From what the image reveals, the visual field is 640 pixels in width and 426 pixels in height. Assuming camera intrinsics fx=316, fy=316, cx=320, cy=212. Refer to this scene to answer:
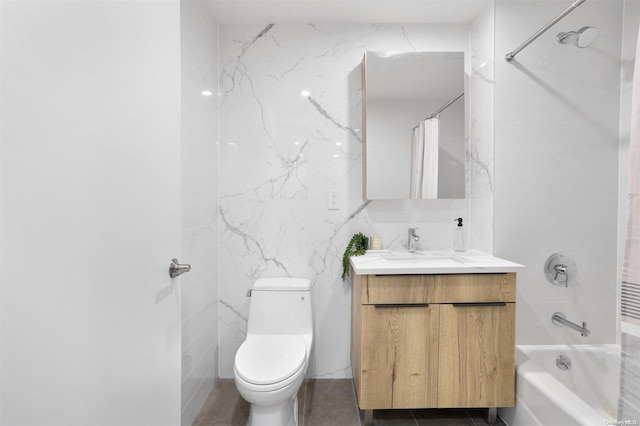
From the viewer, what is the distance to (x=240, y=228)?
211 centimetres

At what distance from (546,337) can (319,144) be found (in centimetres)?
177

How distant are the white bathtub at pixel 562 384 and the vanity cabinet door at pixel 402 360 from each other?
1.40 feet

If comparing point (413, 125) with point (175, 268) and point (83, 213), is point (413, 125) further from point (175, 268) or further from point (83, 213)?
point (83, 213)

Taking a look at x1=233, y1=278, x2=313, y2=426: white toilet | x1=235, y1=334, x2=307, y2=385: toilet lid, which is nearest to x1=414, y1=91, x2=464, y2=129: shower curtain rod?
x1=233, y1=278, x2=313, y2=426: white toilet

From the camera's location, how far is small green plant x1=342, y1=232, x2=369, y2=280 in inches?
78.9

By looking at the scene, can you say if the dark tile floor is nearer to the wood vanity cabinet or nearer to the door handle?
the wood vanity cabinet

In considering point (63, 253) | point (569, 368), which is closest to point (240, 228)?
point (63, 253)

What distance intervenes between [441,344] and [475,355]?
0.59ft

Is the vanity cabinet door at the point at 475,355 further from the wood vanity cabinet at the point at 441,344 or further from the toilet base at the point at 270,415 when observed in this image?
the toilet base at the point at 270,415

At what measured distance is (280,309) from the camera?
6.24 ft

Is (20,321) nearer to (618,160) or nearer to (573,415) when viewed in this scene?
(573,415)

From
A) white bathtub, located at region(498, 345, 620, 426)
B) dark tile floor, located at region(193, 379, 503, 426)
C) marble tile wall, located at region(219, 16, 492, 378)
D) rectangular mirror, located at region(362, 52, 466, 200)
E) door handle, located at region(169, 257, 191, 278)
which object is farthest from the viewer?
marble tile wall, located at region(219, 16, 492, 378)

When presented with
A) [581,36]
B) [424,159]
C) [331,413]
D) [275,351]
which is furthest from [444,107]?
[331,413]

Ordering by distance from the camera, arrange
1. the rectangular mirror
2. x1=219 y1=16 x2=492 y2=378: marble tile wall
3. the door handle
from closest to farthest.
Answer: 1. the door handle
2. the rectangular mirror
3. x1=219 y1=16 x2=492 y2=378: marble tile wall
